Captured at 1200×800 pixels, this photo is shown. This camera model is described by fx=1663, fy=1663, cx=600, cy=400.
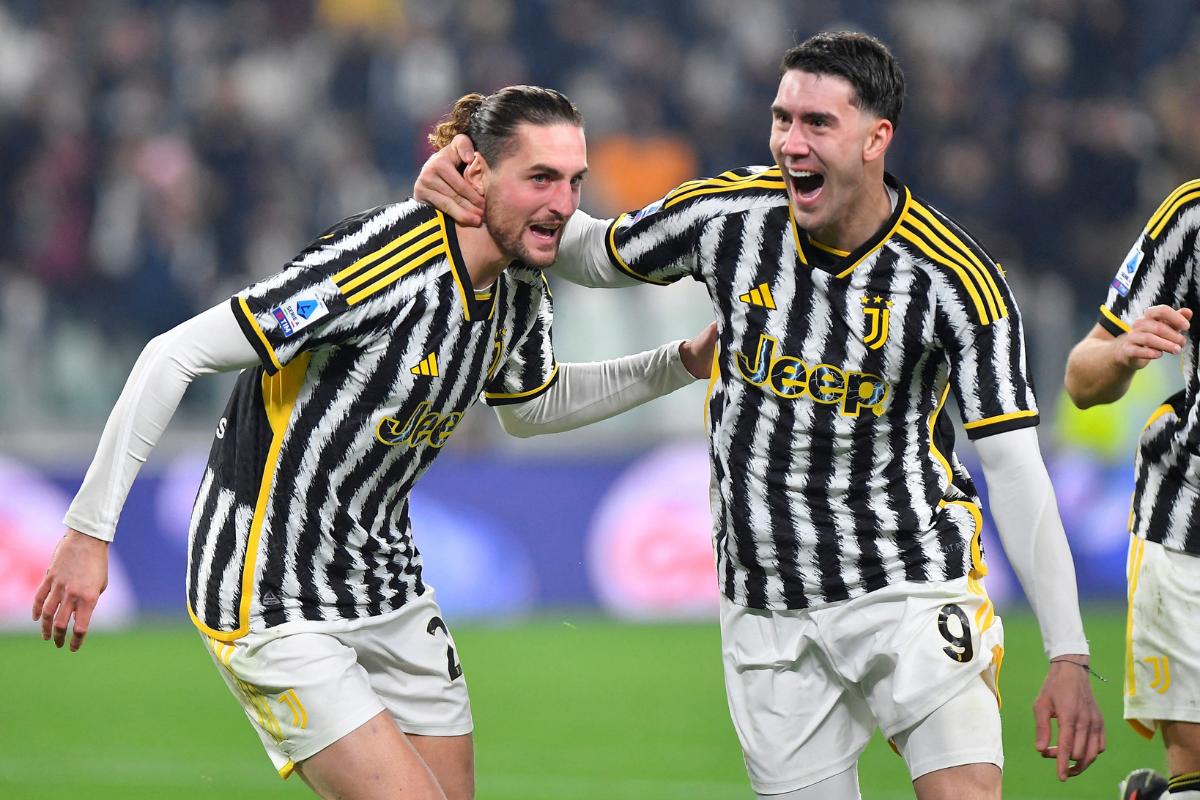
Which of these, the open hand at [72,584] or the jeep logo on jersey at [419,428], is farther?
the jeep logo on jersey at [419,428]

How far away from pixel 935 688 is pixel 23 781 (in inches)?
171

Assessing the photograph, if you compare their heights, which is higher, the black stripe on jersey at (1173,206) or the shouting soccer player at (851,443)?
the black stripe on jersey at (1173,206)

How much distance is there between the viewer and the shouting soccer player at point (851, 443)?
365cm

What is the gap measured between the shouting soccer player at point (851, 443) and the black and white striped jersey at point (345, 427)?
0.23 m

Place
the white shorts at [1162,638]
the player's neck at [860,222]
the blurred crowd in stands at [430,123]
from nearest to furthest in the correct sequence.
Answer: the player's neck at [860,222] < the white shorts at [1162,638] < the blurred crowd in stands at [430,123]

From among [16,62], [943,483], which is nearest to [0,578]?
[16,62]

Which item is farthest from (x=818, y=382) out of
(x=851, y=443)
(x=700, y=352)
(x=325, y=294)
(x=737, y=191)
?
(x=325, y=294)

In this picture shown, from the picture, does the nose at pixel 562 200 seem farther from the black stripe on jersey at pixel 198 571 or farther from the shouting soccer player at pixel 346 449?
the black stripe on jersey at pixel 198 571

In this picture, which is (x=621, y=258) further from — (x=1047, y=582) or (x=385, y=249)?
(x=1047, y=582)

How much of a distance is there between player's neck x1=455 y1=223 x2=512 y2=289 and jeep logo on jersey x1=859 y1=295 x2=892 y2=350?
2.74 feet

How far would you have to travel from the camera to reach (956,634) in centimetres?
379

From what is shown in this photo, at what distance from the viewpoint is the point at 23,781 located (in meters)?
6.67

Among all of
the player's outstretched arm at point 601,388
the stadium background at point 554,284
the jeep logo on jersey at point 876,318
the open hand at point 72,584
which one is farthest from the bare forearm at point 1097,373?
the stadium background at point 554,284

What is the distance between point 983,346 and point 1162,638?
3.45ft
